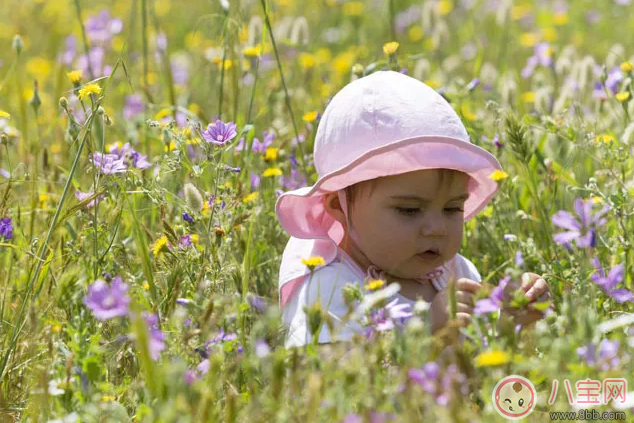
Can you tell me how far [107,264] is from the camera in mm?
2516

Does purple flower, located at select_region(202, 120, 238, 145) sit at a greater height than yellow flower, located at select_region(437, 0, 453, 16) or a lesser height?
lesser

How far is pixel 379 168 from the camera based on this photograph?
2.38 m

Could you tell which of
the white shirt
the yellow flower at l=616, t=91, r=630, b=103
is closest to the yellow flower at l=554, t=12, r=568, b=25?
the yellow flower at l=616, t=91, r=630, b=103

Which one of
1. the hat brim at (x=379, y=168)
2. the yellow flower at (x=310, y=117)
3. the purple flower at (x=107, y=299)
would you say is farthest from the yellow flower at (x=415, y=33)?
the purple flower at (x=107, y=299)

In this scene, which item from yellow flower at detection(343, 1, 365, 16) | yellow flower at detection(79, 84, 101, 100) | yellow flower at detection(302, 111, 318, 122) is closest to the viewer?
yellow flower at detection(79, 84, 101, 100)

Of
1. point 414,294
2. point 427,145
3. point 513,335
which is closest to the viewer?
point 513,335

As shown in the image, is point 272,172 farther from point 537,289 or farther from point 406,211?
point 537,289

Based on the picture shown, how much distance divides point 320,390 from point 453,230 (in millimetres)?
872

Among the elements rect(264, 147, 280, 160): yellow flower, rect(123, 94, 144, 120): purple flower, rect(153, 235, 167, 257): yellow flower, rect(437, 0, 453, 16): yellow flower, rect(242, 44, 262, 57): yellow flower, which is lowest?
rect(153, 235, 167, 257): yellow flower

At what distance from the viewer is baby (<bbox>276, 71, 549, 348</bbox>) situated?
235 cm

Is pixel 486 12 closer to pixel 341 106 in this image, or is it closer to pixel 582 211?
pixel 341 106

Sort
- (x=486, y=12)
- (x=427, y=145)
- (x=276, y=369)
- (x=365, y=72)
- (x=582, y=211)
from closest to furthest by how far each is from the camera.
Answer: (x=276, y=369), (x=582, y=211), (x=427, y=145), (x=365, y=72), (x=486, y=12)

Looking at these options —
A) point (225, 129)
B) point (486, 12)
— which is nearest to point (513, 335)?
point (225, 129)

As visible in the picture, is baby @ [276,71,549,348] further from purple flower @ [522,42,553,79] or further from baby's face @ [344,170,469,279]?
purple flower @ [522,42,553,79]
